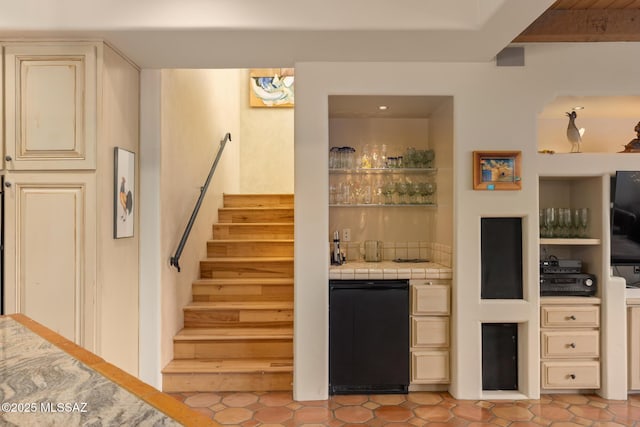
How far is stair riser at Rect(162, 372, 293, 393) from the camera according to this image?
11.1 feet

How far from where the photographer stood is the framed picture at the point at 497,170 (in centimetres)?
324

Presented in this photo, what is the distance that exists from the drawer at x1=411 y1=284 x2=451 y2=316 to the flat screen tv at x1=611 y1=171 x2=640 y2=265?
4.22 ft

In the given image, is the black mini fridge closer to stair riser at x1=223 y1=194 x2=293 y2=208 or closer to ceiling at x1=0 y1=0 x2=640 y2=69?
ceiling at x1=0 y1=0 x2=640 y2=69

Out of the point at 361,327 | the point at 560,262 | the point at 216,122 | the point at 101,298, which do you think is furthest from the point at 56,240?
the point at 560,262

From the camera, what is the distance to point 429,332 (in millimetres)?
3334

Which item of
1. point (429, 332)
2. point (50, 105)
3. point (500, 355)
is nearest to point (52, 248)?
point (50, 105)

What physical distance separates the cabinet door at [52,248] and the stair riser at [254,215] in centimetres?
248

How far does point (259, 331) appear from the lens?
3.81m

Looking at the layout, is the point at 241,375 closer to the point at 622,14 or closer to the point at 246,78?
the point at 622,14

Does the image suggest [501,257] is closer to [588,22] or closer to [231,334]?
[588,22]

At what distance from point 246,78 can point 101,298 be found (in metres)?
4.20

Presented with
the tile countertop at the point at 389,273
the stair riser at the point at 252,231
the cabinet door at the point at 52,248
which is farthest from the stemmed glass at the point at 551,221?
the cabinet door at the point at 52,248

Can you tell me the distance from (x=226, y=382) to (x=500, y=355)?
2036 mm

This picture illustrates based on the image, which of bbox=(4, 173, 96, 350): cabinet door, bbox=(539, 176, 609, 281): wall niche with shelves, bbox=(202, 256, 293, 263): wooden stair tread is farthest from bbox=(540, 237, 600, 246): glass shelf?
bbox=(4, 173, 96, 350): cabinet door
